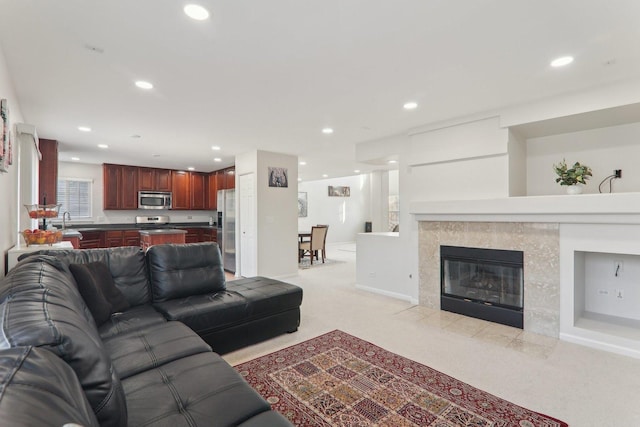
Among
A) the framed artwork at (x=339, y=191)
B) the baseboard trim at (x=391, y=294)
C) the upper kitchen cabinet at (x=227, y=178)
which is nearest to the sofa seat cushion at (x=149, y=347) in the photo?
the baseboard trim at (x=391, y=294)

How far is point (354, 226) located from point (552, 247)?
377 inches

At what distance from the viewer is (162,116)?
3701mm

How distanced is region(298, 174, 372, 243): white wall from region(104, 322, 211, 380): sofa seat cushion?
9.07 metres

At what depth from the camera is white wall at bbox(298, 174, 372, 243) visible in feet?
37.2

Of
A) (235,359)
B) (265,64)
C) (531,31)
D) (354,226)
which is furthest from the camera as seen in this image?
(354,226)

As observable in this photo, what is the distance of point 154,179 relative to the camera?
7688mm

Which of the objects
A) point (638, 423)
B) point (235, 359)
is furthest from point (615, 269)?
point (235, 359)

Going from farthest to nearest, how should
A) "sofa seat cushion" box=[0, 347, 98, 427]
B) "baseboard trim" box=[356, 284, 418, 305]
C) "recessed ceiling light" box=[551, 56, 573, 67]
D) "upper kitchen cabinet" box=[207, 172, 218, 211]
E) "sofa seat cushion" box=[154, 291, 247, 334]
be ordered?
"upper kitchen cabinet" box=[207, 172, 218, 211]
"baseboard trim" box=[356, 284, 418, 305]
"sofa seat cushion" box=[154, 291, 247, 334]
"recessed ceiling light" box=[551, 56, 573, 67]
"sofa seat cushion" box=[0, 347, 98, 427]

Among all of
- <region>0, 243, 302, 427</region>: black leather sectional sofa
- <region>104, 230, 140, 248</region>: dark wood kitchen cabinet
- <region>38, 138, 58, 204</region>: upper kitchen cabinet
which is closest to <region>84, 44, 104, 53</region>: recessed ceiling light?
<region>0, 243, 302, 427</region>: black leather sectional sofa

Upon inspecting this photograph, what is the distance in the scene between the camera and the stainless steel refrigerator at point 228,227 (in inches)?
255

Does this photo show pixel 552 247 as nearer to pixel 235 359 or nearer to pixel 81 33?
pixel 235 359

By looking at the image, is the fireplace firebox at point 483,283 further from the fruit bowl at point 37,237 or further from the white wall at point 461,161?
the fruit bowl at point 37,237

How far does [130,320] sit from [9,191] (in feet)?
6.66

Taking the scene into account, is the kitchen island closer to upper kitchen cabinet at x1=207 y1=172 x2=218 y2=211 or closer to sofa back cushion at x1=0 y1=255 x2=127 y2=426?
upper kitchen cabinet at x1=207 y1=172 x2=218 y2=211
